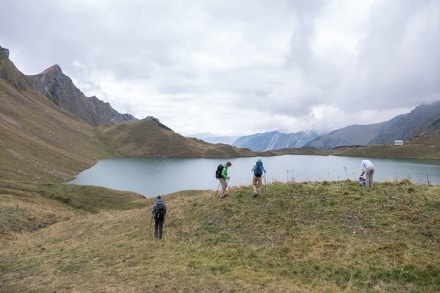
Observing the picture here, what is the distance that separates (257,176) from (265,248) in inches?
275

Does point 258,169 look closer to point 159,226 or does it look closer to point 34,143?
point 159,226

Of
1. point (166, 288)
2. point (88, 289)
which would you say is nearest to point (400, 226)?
point (166, 288)

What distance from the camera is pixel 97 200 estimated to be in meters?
49.6

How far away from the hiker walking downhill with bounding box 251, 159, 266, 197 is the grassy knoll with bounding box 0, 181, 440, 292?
75 centimetres

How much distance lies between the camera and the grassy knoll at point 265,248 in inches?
527

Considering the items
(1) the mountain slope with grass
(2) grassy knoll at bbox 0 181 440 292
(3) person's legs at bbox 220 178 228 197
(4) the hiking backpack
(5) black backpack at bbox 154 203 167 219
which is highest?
(1) the mountain slope with grass

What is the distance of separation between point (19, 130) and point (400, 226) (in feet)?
436

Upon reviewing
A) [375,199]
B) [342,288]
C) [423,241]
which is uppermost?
[375,199]

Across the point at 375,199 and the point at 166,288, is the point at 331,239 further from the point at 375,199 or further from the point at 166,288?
the point at 166,288

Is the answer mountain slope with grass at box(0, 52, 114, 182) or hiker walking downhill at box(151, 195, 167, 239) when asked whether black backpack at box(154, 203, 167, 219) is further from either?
mountain slope with grass at box(0, 52, 114, 182)

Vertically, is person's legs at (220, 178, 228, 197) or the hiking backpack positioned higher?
the hiking backpack

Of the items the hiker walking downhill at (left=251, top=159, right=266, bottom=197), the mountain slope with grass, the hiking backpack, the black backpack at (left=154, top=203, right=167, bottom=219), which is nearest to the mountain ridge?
the mountain slope with grass

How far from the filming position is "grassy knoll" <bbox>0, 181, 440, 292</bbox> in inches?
527

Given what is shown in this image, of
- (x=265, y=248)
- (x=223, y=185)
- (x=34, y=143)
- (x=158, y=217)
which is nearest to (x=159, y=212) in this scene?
(x=158, y=217)
